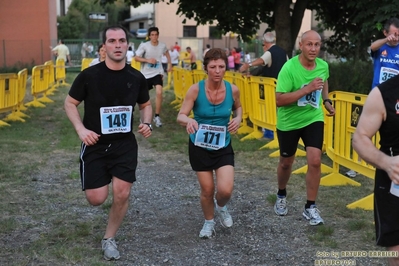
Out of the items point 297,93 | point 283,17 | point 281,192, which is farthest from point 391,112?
A: point 283,17

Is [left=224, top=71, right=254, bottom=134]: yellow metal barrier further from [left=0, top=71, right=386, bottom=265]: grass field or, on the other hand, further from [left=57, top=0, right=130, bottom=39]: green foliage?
[left=57, top=0, right=130, bottom=39]: green foliage

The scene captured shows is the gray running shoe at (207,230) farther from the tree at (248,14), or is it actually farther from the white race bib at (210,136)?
the tree at (248,14)

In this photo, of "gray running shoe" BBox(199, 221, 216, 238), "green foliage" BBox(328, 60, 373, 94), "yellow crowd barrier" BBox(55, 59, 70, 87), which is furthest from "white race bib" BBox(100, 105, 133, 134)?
"yellow crowd barrier" BBox(55, 59, 70, 87)

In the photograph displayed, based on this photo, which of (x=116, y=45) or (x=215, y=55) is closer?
(x=116, y=45)

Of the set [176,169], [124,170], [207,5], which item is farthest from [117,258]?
[207,5]

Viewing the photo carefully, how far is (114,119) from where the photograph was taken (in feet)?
17.2

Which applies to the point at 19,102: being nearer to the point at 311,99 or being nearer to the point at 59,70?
the point at 311,99

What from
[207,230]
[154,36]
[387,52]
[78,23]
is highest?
[78,23]

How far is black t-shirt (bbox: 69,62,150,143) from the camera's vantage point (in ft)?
17.1

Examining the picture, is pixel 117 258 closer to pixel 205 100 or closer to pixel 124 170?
pixel 124 170

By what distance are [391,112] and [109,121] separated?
2.68 m

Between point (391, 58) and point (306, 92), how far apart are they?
2393mm

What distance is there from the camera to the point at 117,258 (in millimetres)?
5277

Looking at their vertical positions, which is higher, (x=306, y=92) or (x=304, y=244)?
(x=306, y=92)
